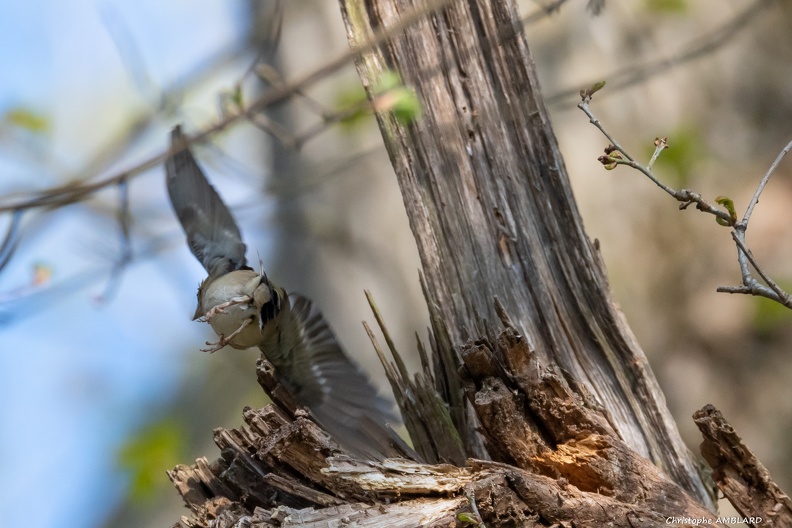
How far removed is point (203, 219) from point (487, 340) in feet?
3.70

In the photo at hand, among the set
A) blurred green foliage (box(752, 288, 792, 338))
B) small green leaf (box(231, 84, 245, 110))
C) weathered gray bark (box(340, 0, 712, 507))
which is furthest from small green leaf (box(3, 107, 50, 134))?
blurred green foliage (box(752, 288, 792, 338))

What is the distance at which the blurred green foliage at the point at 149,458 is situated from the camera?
3.70 meters

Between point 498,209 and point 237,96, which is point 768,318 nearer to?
point 498,209

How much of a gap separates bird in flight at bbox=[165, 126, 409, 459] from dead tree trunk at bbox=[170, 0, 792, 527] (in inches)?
4.0

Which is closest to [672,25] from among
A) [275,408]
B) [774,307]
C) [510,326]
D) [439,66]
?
[774,307]

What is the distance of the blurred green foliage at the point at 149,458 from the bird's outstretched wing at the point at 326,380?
75.6 inches

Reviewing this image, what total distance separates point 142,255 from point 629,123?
106 inches

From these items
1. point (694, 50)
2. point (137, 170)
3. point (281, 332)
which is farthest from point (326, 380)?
point (694, 50)

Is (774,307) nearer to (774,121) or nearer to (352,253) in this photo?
(774,121)

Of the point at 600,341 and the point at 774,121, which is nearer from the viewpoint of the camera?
the point at 600,341

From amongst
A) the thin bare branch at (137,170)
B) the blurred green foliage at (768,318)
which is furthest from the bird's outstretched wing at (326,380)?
the blurred green foliage at (768,318)

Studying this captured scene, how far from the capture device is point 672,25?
3602mm

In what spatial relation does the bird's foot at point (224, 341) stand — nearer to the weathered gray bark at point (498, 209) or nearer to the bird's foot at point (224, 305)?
the bird's foot at point (224, 305)

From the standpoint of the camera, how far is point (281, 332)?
2.17 m
